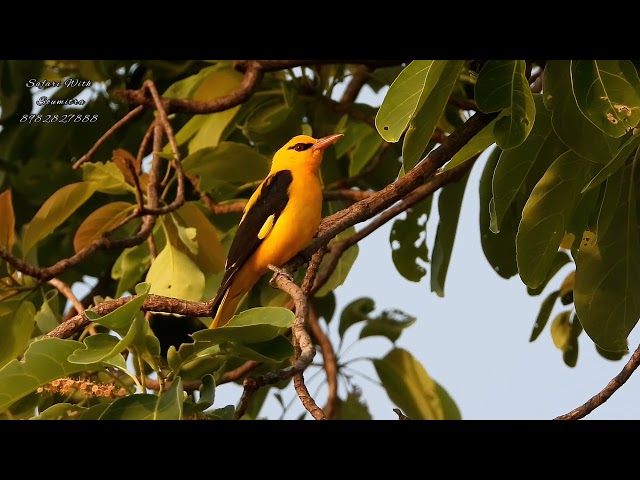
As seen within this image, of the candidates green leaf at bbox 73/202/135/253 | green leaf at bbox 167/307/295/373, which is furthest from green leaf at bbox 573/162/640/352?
green leaf at bbox 73/202/135/253

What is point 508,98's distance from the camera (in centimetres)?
239

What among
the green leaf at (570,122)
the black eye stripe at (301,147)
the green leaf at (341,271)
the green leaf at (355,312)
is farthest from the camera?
the green leaf at (355,312)

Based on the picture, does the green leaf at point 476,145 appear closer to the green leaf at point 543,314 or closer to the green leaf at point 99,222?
the green leaf at point 99,222

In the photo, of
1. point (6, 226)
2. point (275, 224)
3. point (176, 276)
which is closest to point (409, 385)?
point (275, 224)

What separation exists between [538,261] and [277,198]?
1664 mm

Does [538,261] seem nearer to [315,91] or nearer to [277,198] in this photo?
[277,198]

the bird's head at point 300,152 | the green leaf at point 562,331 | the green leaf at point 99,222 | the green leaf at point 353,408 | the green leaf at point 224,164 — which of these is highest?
the bird's head at point 300,152

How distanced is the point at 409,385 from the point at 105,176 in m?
1.72

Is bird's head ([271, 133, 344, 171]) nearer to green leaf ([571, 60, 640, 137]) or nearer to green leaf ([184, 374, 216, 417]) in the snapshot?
green leaf ([571, 60, 640, 137])

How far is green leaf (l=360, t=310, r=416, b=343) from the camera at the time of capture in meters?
4.73

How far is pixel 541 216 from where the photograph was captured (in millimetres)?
2553

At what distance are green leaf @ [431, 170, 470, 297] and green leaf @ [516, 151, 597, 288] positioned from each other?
1356mm

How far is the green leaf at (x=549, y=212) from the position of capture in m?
2.55

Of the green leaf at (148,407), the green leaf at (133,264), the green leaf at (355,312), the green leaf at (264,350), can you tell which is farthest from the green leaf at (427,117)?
the green leaf at (355,312)
